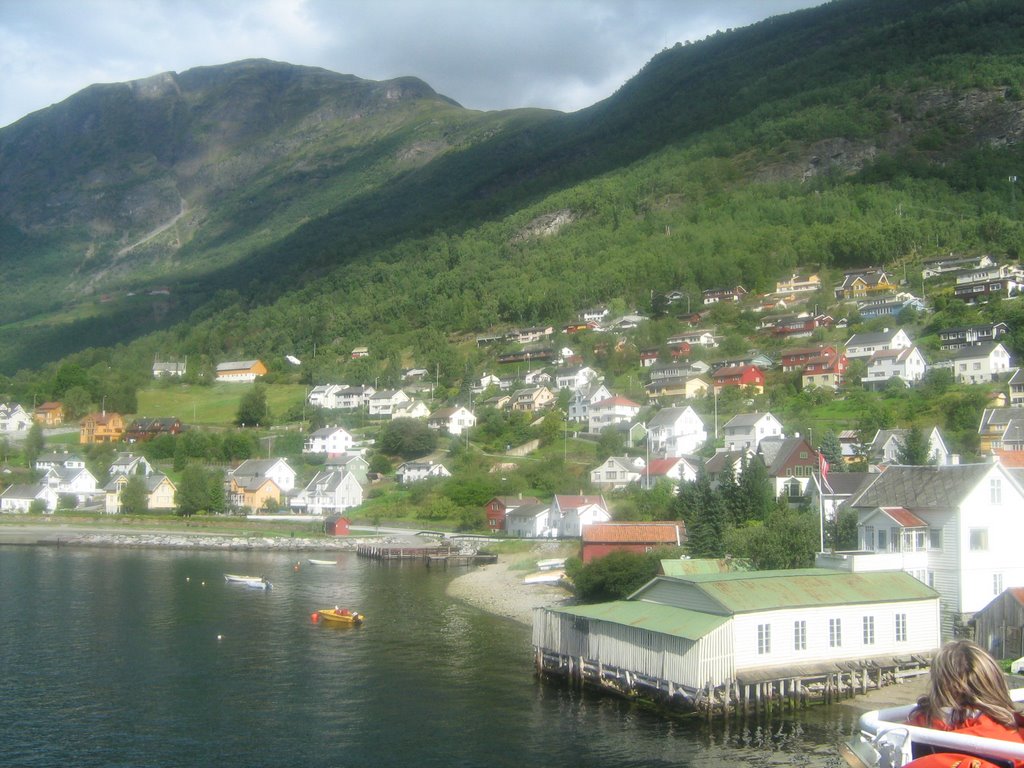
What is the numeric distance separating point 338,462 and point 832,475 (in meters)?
62.0

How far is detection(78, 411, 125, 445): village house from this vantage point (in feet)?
406

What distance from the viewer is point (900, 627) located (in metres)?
32.6

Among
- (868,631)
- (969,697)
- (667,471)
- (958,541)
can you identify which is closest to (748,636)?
(868,631)

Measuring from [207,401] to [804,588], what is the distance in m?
122

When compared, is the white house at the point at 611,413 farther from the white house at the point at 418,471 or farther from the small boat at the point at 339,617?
the small boat at the point at 339,617

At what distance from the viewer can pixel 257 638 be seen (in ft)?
138

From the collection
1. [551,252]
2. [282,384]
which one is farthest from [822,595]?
[551,252]

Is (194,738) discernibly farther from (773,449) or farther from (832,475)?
(773,449)

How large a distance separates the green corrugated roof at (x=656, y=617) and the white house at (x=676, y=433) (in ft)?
178

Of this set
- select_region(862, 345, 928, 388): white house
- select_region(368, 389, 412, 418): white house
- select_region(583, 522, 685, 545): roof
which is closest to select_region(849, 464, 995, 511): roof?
select_region(583, 522, 685, 545): roof

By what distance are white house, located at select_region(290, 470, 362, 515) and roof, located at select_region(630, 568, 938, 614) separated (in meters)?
64.1

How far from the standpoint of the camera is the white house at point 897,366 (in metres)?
90.4

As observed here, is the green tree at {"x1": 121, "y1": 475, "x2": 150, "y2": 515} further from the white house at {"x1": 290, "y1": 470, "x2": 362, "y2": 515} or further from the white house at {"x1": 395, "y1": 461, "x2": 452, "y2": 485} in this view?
the white house at {"x1": 395, "y1": 461, "x2": 452, "y2": 485}

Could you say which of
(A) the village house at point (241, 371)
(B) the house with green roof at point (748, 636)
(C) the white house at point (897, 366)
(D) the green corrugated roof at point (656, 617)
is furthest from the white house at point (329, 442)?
(B) the house with green roof at point (748, 636)
